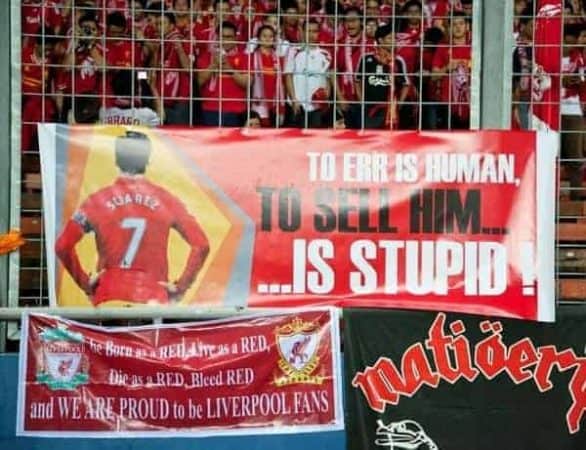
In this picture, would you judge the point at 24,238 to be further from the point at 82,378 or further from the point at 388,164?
the point at 388,164

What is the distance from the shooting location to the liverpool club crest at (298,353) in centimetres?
685

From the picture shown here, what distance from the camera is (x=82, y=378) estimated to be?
6.85m

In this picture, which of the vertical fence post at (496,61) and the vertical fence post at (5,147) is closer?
the vertical fence post at (5,147)

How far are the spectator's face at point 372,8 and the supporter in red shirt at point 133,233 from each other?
93.8 inches

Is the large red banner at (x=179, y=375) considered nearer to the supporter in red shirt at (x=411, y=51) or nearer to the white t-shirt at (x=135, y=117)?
the white t-shirt at (x=135, y=117)

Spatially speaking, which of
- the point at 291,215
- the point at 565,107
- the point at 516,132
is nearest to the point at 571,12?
the point at 565,107

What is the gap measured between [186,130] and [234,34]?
5.72 ft

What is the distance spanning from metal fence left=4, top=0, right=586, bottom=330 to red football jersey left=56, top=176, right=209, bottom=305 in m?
0.77

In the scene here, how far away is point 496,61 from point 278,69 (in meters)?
1.70

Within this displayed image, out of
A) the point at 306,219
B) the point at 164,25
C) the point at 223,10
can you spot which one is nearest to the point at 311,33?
the point at 223,10

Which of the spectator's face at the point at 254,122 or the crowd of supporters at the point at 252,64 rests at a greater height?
the crowd of supporters at the point at 252,64

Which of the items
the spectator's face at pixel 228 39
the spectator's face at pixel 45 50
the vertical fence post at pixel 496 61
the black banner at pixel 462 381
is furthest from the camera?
the spectator's face at pixel 228 39

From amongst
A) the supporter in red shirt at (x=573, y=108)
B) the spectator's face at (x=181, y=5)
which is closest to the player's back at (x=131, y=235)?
the spectator's face at (x=181, y=5)

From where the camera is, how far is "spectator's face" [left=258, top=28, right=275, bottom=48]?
8312mm
